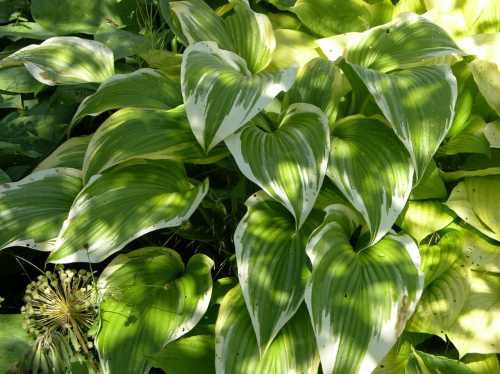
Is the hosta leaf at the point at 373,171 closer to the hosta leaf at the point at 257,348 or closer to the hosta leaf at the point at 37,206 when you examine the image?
the hosta leaf at the point at 257,348

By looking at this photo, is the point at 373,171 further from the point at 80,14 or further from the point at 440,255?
the point at 80,14

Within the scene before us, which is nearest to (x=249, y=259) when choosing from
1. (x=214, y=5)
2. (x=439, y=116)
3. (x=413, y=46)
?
(x=439, y=116)

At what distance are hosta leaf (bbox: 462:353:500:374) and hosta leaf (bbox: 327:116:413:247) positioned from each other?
20.1 inches

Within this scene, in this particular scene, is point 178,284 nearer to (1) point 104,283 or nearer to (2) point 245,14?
(1) point 104,283

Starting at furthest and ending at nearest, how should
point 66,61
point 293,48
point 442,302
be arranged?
point 293,48 → point 66,61 → point 442,302

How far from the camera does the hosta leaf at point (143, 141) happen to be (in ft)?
4.21

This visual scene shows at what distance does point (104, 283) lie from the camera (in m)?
1.30

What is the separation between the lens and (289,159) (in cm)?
122

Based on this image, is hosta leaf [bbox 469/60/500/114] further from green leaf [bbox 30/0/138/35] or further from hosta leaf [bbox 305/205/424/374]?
green leaf [bbox 30/0/138/35]

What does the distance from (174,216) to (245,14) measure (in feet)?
2.42

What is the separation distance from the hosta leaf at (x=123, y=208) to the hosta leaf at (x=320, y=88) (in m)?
0.42

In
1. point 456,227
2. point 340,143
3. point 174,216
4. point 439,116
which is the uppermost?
point 439,116

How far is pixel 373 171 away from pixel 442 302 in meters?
0.42

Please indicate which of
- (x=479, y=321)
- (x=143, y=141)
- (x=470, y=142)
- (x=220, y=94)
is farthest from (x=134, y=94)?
(x=479, y=321)
